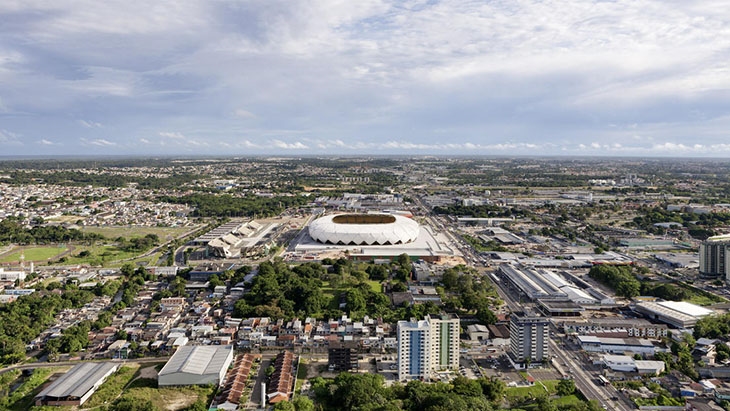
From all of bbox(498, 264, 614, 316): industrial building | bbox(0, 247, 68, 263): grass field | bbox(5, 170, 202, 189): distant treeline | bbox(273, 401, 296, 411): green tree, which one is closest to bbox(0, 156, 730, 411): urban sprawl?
bbox(273, 401, 296, 411): green tree

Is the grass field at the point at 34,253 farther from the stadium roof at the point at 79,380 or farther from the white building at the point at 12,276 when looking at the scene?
the stadium roof at the point at 79,380

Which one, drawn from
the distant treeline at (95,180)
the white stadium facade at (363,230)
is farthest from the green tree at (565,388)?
the distant treeline at (95,180)

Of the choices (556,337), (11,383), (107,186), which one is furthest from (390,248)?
(107,186)

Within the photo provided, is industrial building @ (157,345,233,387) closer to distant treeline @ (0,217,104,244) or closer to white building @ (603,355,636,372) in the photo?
white building @ (603,355,636,372)

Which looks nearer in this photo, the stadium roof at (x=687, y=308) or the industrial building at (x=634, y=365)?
the industrial building at (x=634, y=365)

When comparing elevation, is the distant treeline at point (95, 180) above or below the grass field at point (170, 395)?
above

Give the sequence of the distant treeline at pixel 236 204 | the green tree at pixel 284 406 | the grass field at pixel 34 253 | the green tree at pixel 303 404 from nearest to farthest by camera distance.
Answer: the green tree at pixel 284 406
the green tree at pixel 303 404
the grass field at pixel 34 253
the distant treeline at pixel 236 204

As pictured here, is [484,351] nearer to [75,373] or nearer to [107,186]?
[75,373]
